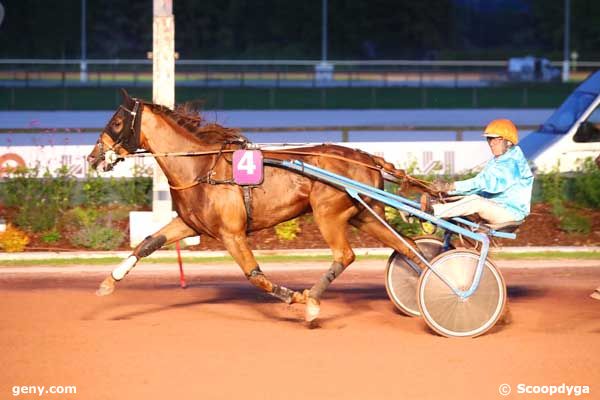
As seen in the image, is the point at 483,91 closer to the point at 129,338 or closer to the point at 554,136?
the point at 554,136

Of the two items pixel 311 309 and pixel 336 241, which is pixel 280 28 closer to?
pixel 336 241

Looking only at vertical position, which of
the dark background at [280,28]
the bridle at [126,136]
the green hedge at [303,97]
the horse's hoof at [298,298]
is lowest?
the horse's hoof at [298,298]

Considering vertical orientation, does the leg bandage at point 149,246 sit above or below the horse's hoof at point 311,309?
above

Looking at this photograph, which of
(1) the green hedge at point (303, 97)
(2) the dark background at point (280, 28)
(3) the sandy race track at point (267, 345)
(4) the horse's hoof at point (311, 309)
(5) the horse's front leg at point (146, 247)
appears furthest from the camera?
(2) the dark background at point (280, 28)

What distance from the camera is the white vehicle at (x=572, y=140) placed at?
619 inches

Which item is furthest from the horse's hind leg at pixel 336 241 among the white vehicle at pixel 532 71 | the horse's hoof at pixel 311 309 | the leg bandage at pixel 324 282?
the white vehicle at pixel 532 71

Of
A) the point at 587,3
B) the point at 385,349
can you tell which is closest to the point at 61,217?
the point at 385,349

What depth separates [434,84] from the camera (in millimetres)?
42938

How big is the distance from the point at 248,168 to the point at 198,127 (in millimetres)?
785

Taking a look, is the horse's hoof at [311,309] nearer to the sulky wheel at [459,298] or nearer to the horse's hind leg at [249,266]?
the horse's hind leg at [249,266]

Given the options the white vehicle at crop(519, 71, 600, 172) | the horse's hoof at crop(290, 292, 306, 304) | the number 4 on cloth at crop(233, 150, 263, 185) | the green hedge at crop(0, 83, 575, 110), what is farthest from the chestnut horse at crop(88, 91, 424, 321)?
the green hedge at crop(0, 83, 575, 110)

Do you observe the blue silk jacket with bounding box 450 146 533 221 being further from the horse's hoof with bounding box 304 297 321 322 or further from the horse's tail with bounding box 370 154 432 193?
the horse's hoof with bounding box 304 297 321 322

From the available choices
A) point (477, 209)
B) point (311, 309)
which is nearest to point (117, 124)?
point (311, 309)

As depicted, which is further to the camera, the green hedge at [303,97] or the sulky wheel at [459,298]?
the green hedge at [303,97]
